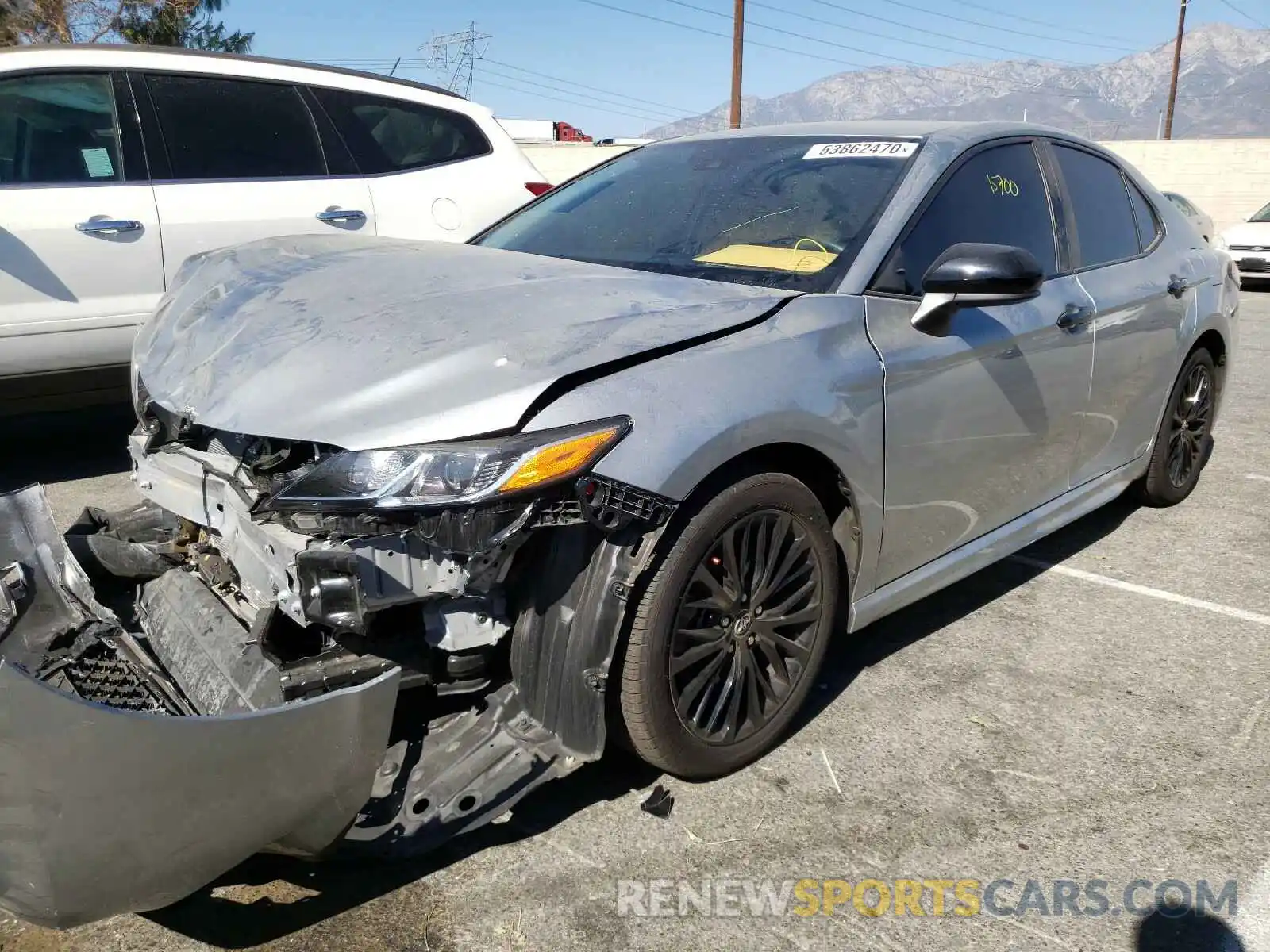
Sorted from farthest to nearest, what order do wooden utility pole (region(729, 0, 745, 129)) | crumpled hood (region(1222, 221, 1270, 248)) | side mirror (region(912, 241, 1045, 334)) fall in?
wooden utility pole (region(729, 0, 745, 129)), crumpled hood (region(1222, 221, 1270, 248)), side mirror (region(912, 241, 1045, 334))

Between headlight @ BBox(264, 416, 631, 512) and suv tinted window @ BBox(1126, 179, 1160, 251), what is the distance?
10.4ft

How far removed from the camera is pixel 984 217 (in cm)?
326

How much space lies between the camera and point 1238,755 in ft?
9.29

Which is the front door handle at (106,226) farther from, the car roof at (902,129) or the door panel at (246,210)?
the car roof at (902,129)

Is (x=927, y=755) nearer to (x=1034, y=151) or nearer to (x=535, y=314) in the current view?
(x=535, y=314)

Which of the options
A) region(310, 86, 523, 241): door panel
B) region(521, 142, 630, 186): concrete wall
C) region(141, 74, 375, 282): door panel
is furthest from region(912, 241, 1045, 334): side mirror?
region(521, 142, 630, 186): concrete wall

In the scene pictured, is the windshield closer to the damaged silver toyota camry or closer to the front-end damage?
the damaged silver toyota camry

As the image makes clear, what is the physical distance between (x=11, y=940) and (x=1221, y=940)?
2.48 metres

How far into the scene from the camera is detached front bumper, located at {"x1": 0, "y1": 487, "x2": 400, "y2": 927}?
1556mm

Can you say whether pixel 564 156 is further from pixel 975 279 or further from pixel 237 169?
pixel 975 279

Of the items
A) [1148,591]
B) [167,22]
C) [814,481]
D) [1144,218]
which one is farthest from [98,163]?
[167,22]

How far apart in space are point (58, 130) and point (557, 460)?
3734 mm

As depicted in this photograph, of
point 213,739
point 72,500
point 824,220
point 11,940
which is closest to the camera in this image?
point 213,739

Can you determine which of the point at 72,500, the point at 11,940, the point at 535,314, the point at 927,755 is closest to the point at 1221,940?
the point at 927,755
